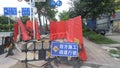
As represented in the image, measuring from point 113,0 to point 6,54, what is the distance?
1467 cm

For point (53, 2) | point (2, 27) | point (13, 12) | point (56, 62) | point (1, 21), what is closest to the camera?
point (56, 62)

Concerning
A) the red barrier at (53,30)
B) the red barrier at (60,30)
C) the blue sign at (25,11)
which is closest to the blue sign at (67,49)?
the red barrier at (60,30)

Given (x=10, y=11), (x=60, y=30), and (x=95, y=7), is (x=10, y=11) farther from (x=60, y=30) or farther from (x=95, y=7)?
(x=60, y=30)

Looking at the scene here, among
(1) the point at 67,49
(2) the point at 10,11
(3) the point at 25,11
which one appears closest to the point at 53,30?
(1) the point at 67,49

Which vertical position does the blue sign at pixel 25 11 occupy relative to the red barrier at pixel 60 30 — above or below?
above

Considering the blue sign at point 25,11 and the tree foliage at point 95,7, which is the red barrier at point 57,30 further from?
the blue sign at point 25,11

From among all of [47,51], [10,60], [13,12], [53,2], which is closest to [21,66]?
[47,51]

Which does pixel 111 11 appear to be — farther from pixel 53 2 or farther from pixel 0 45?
pixel 0 45

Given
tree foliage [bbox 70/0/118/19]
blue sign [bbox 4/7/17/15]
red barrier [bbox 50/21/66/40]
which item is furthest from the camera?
blue sign [bbox 4/7/17/15]

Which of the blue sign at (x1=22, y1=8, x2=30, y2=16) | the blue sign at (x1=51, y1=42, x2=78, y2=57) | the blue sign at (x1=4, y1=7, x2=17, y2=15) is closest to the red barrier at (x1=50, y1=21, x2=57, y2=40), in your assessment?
the blue sign at (x1=51, y1=42, x2=78, y2=57)

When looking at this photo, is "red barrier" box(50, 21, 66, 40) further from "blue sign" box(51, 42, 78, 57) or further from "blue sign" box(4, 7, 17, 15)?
"blue sign" box(4, 7, 17, 15)

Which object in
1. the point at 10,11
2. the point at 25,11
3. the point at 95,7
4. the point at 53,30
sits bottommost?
the point at 53,30

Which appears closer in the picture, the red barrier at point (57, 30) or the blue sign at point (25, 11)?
the red barrier at point (57, 30)

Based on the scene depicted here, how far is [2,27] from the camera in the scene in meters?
81.6
